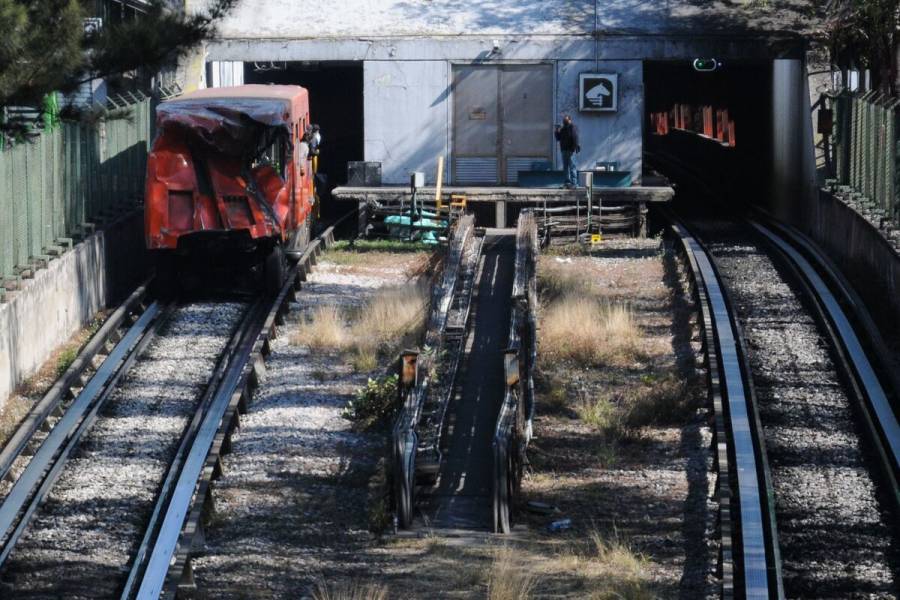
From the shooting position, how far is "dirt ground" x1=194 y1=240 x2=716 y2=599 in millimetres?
10312

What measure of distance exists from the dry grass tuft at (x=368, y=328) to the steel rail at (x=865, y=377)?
16.5ft

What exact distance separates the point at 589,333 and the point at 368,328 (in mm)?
2755

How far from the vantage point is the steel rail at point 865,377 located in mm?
12836

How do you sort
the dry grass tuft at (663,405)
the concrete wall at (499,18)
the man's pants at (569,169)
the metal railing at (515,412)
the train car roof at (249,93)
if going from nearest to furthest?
the metal railing at (515,412) < the dry grass tuft at (663,405) < the train car roof at (249,93) < the man's pants at (569,169) < the concrete wall at (499,18)

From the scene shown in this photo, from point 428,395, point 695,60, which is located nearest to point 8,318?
point 428,395

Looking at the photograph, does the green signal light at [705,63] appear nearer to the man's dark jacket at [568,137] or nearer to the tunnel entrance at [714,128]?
the tunnel entrance at [714,128]

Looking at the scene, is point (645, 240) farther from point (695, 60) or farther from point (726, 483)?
point (726, 483)

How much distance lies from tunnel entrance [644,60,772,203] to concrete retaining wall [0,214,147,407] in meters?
13.4

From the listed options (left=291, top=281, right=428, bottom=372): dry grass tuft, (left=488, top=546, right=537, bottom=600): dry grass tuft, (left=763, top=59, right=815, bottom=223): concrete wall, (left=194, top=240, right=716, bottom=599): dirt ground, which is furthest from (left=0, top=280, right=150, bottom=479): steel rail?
(left=763, top=59, right=815, bottom=223): concrete wall

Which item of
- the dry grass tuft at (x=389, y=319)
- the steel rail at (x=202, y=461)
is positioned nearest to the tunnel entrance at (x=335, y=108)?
the steel rail at (x=202, y=461)

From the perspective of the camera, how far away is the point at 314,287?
841 inches

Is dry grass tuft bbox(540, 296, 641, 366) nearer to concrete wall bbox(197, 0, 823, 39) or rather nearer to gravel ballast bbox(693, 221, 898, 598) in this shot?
gravel ballast bbox(693, 221, 898, 598)

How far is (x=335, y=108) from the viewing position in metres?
40.1

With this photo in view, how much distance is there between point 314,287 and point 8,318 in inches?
257
